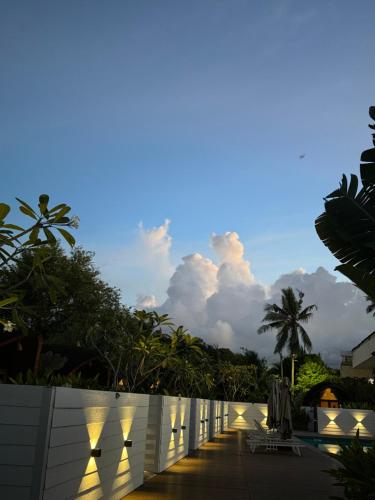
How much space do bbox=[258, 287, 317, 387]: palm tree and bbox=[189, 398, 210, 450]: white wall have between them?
1208 inches

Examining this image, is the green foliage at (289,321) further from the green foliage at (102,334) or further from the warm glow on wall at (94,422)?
the warm glow on wall at (94,422)

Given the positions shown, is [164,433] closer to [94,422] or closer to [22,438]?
[94,422]

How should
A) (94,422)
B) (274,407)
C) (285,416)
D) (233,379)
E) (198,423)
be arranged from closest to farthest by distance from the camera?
1. (94,422)
2. (198,423)
3. (285,416)
4. (274,407)
5. (233,379)

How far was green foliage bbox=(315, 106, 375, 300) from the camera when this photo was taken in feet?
18.7

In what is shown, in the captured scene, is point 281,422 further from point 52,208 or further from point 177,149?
point 52,208

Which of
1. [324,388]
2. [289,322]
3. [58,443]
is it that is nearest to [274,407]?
[58,443]

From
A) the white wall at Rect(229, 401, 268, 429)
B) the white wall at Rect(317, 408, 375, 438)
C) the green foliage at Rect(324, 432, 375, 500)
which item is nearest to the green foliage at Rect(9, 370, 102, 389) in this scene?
the green foliage at Rect(324, 432, 375, 500)

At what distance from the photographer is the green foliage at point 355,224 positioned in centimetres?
571

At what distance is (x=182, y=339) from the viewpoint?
11008 mm

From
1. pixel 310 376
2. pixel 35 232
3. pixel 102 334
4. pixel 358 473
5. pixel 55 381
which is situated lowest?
pixel 358 473

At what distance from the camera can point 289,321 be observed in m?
46.4

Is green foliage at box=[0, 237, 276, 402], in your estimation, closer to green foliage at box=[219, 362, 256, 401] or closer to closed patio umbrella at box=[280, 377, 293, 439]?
closed patio umbrella at box=[280, 377, 293, 439]

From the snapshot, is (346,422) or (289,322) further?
(289,322)

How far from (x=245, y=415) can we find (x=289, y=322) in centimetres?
2052
